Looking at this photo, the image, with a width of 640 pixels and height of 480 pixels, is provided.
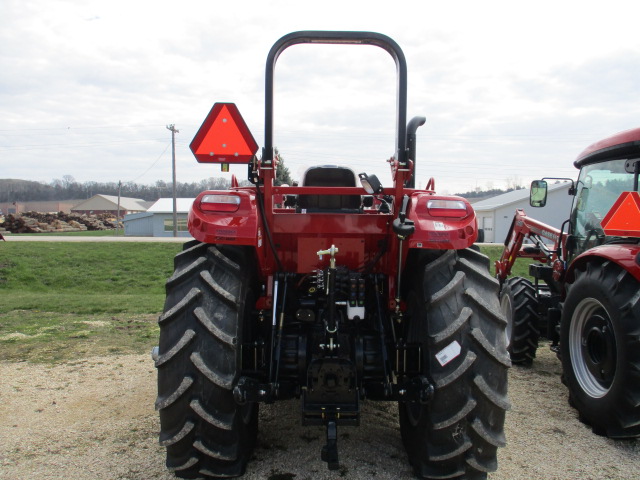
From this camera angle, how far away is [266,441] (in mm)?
3834

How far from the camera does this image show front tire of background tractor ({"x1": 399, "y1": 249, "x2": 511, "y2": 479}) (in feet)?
9.73

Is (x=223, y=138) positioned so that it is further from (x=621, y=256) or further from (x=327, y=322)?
(x=621, y=256)

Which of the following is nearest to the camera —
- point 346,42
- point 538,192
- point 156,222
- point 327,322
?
point 327,322

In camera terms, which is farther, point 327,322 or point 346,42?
point 346,42

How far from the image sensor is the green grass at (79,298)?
22.7ft

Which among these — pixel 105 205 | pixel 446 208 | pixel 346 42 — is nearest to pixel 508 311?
pixel 446 208

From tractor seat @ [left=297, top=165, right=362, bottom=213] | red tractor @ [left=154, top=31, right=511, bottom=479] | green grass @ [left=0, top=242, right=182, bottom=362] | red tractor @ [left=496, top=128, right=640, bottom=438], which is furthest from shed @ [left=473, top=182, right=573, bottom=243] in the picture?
red tractor @ [left=154, top=31, right=511, bottom=479]

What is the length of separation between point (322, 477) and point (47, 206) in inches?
4185

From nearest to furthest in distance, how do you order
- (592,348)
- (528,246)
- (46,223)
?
(592,348), (528,246), (46,223)

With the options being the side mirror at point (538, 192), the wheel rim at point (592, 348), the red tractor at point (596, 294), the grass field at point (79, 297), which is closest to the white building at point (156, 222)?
the grass field at point (79, 297)

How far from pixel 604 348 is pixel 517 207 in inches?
1536

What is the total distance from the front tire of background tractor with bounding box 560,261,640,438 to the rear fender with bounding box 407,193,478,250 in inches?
62.2

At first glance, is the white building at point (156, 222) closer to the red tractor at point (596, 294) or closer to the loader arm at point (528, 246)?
the loader arm at point (528, 246)

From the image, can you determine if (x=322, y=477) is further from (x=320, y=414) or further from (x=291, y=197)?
(x=291, y=197)
